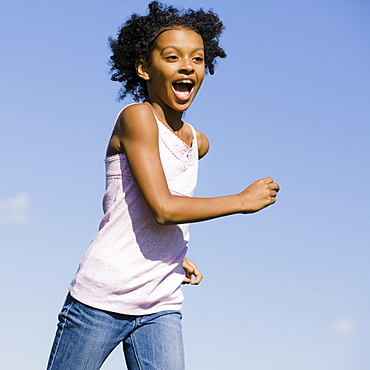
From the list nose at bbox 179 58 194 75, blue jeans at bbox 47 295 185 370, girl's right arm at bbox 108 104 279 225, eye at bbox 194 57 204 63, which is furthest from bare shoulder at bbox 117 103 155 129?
blue jeans at bbox 47 295 185 370

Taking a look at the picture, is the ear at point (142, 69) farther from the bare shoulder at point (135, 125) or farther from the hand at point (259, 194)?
the hand at point (259, 194)

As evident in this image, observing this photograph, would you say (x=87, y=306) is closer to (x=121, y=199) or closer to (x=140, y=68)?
(x=121, y=199)

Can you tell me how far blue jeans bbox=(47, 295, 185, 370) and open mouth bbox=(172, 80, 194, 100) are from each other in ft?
3.67

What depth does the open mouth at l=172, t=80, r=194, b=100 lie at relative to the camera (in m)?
3.73

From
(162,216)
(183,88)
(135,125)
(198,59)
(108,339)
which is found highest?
(198,59)

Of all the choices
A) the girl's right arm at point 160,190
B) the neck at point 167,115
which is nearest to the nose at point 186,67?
the neck at point 167,115

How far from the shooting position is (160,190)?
11.0 ft

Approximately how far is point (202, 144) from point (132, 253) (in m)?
0.95

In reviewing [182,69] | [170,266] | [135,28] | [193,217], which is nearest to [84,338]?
[170,266]

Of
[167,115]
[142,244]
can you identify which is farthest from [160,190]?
[167,115]

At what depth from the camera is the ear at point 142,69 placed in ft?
12.8

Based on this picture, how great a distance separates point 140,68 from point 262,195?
105 centimetres

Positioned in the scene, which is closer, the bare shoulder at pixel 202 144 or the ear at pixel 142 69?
the ear at pixel 142 69

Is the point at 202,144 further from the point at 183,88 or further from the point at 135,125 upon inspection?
the point at 135,125
